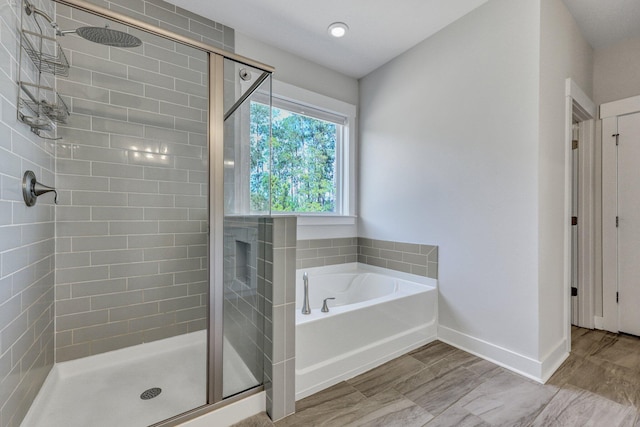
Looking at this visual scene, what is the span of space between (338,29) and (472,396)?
286 cm

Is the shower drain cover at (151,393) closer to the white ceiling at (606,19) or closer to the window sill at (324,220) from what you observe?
the window sill at (324,220)

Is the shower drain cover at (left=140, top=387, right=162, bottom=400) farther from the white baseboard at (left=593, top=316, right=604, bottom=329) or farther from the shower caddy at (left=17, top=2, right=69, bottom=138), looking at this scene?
the white baseboard at (left=593, top=316, right=604, bottom=329)

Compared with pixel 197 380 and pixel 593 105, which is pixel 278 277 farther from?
pixel 593 105

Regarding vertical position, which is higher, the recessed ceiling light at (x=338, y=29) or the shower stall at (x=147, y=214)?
the recessed ceiling light at (x=338, y=29)

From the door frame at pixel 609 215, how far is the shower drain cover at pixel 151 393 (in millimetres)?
3752

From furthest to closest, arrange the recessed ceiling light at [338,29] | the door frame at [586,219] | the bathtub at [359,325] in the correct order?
the door frame at [586,219]
the recessed ceiling light at [338,29]
the bathtub at [359,325]

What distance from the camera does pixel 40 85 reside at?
5.09ft

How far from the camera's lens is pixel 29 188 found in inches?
53.9

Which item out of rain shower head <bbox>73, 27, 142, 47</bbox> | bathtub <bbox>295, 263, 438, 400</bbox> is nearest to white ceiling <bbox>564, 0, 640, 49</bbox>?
bathtub <bbox>295, 263, 438, 400</bbox>

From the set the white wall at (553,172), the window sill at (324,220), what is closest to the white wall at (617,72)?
the white wall at (553,172)

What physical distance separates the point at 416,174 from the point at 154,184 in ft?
7.37

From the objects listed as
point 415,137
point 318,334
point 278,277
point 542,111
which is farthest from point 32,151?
point 542,111

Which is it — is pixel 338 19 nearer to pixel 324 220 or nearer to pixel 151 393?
pixel 324 220

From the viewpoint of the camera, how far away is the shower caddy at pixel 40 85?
53.2 inches
